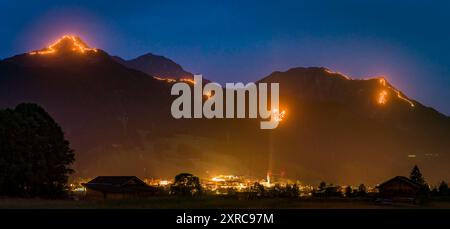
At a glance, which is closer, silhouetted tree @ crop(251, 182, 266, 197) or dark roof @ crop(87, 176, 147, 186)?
silhouetted tree @ crop(251, 182, 266, 197)

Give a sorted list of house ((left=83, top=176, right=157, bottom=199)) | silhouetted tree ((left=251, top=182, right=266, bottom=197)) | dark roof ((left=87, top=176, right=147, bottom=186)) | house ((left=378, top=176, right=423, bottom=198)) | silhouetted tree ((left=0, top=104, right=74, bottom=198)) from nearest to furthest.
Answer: silhouetted tree ((left=0, top=104, right=74, bottom=198)) → silhouetted tree ((left=251, top=182, right=266, bottom=197)) → house ((left=378, top=176, right=423, bottom=198)) → house ((left=83, top=176, right=157, bottom=199)) → dark roof ((left=87, top=176, right=147, bottom=186))

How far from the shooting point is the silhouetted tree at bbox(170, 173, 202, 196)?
3442 inches

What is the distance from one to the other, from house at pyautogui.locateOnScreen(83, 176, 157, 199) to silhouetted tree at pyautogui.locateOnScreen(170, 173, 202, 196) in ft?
12.8

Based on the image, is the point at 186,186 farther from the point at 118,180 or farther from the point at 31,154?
the point at 31,154

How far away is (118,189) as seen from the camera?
283ft

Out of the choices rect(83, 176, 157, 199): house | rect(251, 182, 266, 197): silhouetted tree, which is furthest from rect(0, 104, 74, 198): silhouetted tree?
rect(251, 182, 266, 197): silhouetted tree

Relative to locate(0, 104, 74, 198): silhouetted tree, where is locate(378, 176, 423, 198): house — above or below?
below

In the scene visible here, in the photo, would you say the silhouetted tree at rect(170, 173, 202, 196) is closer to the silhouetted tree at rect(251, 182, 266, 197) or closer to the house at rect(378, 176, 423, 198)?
the silhouetted tree at rect(251, 182, 266, 197)

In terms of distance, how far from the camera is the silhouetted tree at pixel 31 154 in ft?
236

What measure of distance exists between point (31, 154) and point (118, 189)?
1633 cm

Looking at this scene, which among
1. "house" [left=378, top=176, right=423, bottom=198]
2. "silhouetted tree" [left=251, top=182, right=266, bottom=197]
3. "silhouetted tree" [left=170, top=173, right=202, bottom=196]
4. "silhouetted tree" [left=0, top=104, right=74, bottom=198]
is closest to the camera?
"silhouetted tree" [left=0, top=104, right=74, bottom=198]

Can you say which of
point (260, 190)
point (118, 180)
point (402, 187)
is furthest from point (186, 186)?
point (402, 187)
